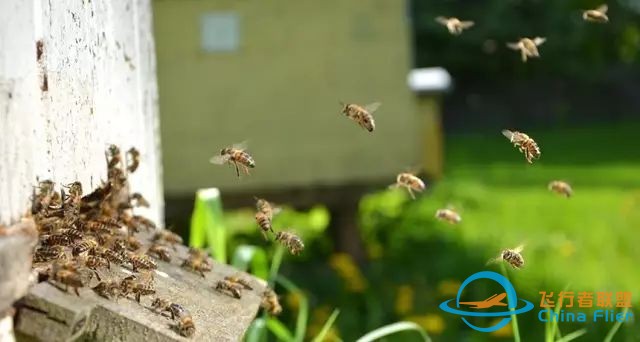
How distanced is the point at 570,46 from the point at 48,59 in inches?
674

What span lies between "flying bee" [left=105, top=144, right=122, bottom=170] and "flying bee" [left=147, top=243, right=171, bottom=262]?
5.8 inches

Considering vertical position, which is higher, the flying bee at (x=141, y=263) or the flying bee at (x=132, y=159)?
the flying bee at (x=132, y=159)

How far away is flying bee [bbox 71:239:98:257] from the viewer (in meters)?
1.44

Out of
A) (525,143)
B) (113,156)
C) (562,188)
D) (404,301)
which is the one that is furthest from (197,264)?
(404,301)

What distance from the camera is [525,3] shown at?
17266 mm

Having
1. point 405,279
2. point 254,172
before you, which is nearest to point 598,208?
point 405,279

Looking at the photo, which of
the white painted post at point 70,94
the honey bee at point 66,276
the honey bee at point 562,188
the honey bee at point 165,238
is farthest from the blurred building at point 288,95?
the honey bee at point 66,276

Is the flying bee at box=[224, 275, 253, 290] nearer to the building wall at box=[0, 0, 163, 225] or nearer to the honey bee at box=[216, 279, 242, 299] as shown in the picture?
the honey bee at box=[216, 279, 242, 299]

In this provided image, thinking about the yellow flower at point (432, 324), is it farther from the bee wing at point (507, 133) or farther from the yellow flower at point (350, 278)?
the bee wing at point (507, 133)

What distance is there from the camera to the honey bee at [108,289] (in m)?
1.34

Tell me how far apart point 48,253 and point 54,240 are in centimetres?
5

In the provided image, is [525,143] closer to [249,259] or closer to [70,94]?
[249,259]

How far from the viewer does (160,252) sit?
70.3 inches

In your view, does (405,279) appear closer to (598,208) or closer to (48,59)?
(598,208)
